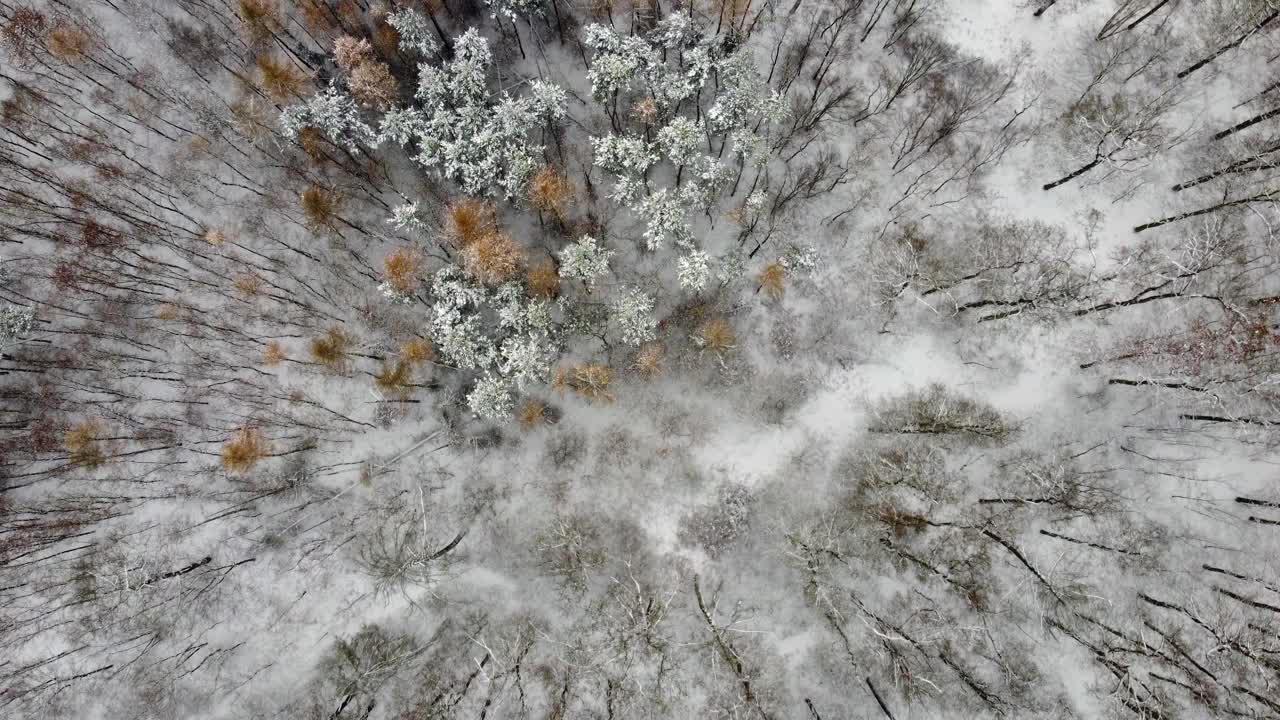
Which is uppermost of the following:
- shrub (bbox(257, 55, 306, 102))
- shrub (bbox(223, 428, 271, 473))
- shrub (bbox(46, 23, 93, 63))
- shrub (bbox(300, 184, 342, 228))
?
shrub (bbox(46, 23, 93, 63))

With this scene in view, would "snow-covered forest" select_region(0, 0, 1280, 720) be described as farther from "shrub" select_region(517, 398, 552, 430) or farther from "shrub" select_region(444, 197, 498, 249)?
"shrub" select_region(517, 398, 552, 430)

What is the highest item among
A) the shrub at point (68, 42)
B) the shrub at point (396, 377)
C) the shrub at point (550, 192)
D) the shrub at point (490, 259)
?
the shrub at point (68, 42)

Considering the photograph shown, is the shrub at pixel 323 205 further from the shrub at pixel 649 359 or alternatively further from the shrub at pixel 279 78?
the shrub at pixel 649 359

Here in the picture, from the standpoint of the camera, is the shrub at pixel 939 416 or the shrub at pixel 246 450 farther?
the shrub at pixel 246 450

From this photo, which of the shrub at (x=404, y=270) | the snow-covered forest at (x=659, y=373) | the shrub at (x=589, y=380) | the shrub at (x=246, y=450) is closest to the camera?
the snow-covered forest at (x=659, y=373)

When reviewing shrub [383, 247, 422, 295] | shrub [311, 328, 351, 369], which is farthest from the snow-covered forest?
shrub [383, 247, 422, 295]

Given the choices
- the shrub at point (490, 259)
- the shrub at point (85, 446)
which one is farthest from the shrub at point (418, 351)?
the shrub at point (85, 446)

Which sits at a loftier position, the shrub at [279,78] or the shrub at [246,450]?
the shrub at [279,78]

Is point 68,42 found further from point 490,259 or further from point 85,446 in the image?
point 490,259

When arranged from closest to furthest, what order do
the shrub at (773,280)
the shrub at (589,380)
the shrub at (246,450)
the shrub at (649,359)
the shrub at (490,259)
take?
the shrub at (490,259) → the shrub at (589,380) → the shrub at (649,359) → the shrub at (773,280) → the shrub at (246,450)

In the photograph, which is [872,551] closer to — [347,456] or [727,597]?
[727,597]
